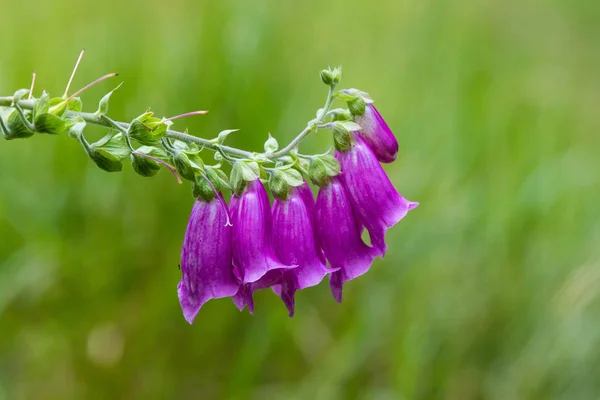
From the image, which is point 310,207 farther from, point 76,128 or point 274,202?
point 76,128

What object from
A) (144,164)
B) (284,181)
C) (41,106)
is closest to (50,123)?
(41,106)

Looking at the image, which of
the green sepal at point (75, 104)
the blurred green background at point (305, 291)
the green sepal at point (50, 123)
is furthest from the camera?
the blurred green background at point (305, 291)

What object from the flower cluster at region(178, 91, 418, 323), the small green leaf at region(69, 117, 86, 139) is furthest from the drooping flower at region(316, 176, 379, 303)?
the small green leaf at region(69, 117, 86, 139)

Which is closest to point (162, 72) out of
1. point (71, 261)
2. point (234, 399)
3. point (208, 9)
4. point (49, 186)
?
point (208, 9)

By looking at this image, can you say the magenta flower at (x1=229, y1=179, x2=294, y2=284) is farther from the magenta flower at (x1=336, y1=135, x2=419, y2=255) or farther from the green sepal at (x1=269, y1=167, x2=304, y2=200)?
the magenta flower at (x1=336, y1=135, x2=419, y2=255)

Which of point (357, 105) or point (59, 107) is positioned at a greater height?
point (357, 105)

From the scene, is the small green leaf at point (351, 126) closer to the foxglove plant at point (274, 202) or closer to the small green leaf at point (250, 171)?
the foxglove plant at point (274, 202)

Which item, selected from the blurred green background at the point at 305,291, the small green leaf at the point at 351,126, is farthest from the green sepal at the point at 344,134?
the blurred green background at the point at 305,291
